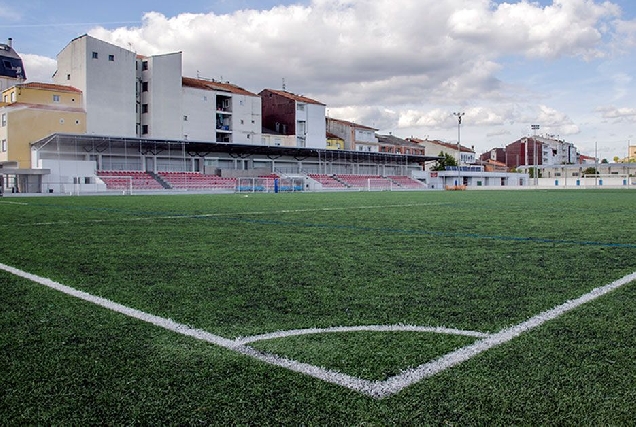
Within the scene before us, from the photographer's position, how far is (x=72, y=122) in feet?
157

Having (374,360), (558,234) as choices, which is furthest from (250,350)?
(558,234)

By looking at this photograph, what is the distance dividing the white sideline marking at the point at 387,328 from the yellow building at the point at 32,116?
4703 centimetres

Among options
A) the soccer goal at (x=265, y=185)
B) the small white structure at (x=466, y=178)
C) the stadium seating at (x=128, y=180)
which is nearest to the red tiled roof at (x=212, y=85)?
the soccer goal at (x=265, y=185)

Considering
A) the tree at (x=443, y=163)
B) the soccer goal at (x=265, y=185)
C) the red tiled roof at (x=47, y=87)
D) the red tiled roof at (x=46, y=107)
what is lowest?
the soccer goal at (x=265, y=185)

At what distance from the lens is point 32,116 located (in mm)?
45312

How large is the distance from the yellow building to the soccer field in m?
44.6

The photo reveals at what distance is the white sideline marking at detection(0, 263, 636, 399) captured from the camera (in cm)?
222

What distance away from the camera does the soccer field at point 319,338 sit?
202 centimetres

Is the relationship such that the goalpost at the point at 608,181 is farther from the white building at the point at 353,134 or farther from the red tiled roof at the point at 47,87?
the red tiled roof at the point at 47,87

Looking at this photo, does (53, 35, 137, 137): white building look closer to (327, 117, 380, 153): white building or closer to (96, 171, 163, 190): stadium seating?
(96, 171, 163, 190): stadium seating

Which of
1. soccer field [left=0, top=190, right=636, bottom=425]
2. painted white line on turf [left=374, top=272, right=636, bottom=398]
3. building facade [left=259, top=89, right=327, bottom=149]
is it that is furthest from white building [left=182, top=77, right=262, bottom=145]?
painted white line on turf [left=374, top=272, right=636, bottom=398]

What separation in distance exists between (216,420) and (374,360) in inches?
34.3

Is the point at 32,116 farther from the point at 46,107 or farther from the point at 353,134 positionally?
the point at 353,134

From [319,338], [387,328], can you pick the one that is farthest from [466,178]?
[319,338]
